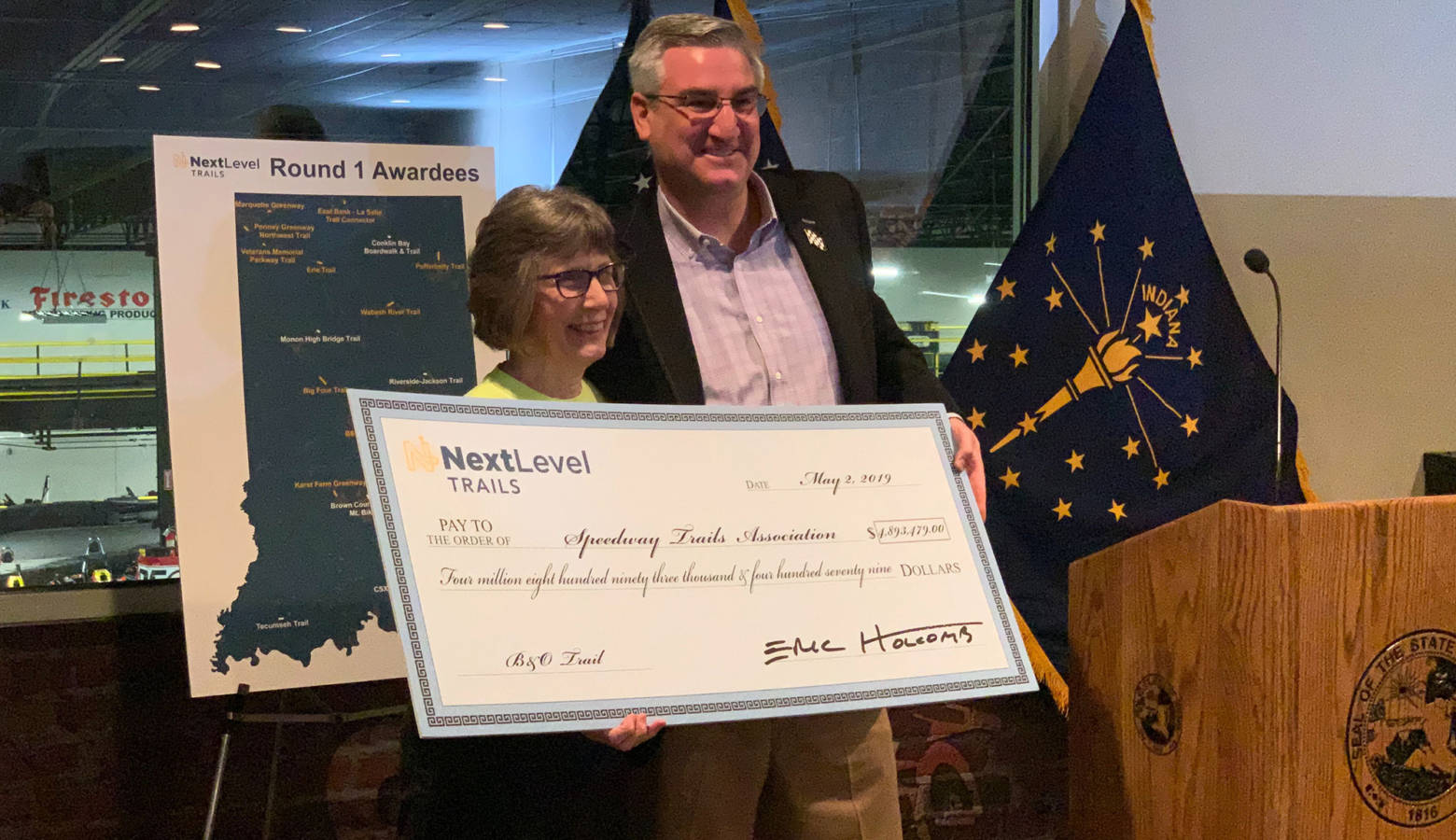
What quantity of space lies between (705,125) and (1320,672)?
1083 millimetres

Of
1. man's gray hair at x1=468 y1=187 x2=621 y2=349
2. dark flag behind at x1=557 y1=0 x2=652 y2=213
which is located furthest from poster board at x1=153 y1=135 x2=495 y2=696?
man's gray hair at x1=468 y1=187 x2=621 y2=349

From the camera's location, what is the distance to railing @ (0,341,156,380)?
2588mm

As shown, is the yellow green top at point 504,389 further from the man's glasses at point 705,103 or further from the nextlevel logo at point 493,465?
the man's glasses at point 705,103

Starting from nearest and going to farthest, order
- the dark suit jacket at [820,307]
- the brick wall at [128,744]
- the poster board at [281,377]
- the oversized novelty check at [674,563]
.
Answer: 1. the oversized novelty check at [674,563]
2. the dark suit jacket at [820,307]
3. the poster board at [281,377]
4. the brick wall at [128,744]

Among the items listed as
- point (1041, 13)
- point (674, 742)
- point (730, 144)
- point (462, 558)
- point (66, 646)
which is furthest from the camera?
point (1041, 13)

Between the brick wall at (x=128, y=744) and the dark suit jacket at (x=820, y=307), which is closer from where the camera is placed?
the dark suit jacket at (x=820, y=307)

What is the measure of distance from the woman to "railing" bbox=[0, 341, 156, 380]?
1420mm

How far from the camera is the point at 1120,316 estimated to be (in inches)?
120

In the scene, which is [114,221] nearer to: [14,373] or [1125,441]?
[14,373]

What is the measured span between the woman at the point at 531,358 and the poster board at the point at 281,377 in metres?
0.64

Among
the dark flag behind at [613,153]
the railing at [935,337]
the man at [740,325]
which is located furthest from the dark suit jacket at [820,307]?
the railing at [935,337]

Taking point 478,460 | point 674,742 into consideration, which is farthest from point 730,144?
point 674,742

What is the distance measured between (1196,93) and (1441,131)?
766mm

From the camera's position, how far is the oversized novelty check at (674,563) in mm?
1325
